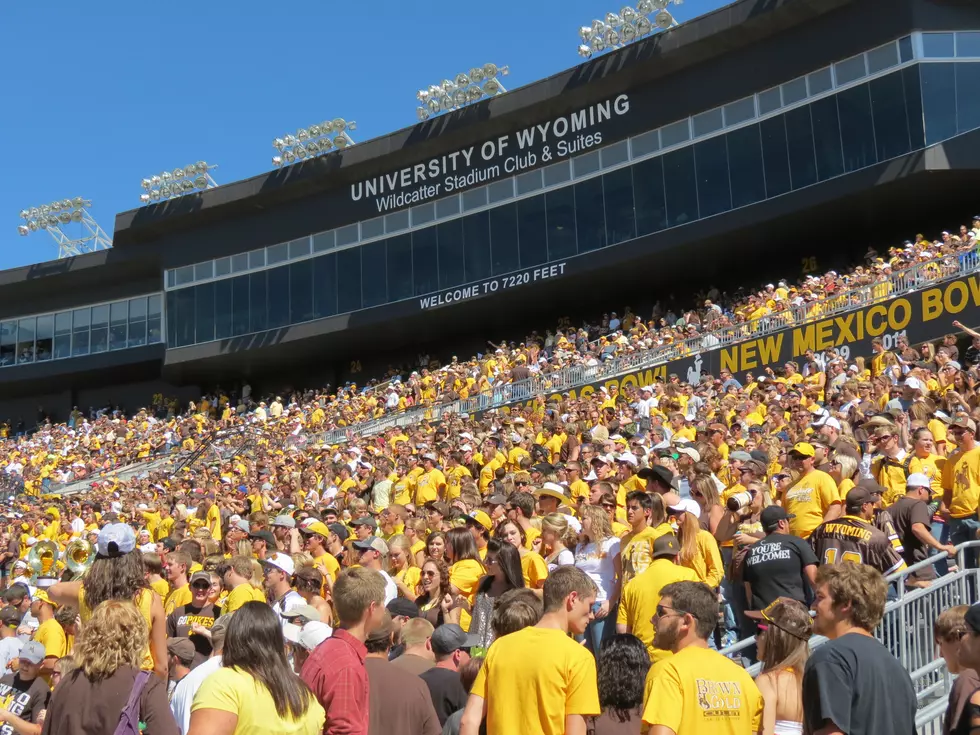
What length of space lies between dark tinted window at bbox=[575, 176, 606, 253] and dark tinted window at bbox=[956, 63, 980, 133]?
33.4ft

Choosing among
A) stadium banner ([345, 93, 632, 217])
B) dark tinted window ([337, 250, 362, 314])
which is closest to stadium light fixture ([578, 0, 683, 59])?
stadium banner ([345, 93, 632, 217])

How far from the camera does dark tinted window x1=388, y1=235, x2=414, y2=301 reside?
126 feet

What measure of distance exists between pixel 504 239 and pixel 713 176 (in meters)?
7.23

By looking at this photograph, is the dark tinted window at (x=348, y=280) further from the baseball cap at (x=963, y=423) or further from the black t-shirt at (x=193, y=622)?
the black t-shirt at (x=193, y=622)

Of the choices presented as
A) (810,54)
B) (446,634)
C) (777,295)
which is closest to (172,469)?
(777,295)

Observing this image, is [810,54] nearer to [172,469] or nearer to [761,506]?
[172,469]

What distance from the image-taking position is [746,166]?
3139 cm

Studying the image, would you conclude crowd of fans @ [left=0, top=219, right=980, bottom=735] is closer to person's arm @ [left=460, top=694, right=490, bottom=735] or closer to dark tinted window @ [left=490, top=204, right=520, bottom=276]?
person's arm @ [left=460, top=694, right=490, bottom=735]

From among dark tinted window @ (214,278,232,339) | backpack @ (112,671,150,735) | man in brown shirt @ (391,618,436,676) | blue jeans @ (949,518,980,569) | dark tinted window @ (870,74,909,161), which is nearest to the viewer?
backpack @ (112,671,150,735)

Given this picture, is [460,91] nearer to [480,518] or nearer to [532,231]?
[532,231]

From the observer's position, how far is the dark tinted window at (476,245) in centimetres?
3684

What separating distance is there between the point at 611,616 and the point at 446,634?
198 cm

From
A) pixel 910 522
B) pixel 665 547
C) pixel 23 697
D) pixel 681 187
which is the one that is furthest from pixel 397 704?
pixel 681 187

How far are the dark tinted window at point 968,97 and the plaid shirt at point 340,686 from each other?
26.5 meters
